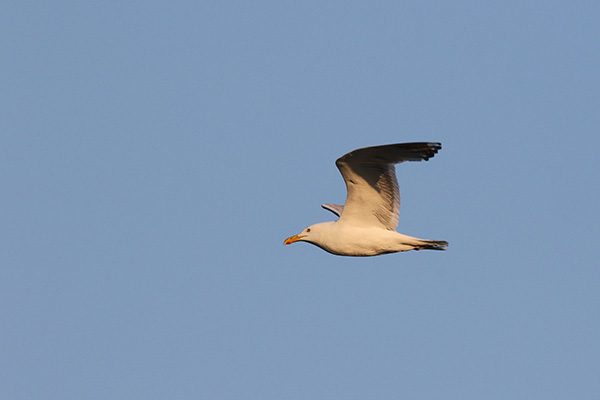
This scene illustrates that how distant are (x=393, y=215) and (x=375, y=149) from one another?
244 centimetres

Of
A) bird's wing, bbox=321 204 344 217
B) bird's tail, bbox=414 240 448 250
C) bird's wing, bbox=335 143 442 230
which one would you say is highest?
bird's wing, bbox=321 204 344 217

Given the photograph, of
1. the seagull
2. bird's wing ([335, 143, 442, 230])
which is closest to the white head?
the seagull

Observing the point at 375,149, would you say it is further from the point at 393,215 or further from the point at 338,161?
the point at 393,215

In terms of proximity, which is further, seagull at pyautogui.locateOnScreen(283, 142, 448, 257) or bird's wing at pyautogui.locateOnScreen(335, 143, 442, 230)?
seagull at pyautogui.locateOnScreen(283, 142, 448, 257)

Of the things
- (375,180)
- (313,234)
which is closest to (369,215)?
(375,180)

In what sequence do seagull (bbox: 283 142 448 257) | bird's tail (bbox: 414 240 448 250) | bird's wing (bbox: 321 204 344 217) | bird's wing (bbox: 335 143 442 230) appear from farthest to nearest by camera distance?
1. bird's wing (bbox: 321 204 344 217)
2. bird's tail (bbox: 414 240 448 250)
3. seagull (bbox: 283 142 448 257)
4. bird's wing (bbox: 335 143 442 230)

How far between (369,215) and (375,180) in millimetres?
1122

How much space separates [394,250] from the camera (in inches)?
703

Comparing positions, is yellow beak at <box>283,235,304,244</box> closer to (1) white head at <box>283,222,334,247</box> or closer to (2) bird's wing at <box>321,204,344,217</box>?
(1) white head at <box>283,222,334,247</box>

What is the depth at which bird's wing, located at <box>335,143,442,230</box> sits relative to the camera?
16.3m

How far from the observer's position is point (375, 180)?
1730cm

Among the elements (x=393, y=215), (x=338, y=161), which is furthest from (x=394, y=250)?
(x=338, y=161)

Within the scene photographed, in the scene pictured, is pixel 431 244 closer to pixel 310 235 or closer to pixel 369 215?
pixel 369 215

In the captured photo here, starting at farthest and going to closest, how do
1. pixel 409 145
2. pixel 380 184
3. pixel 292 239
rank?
pixel 292 239, pixel 380 184, pixel 409 145
